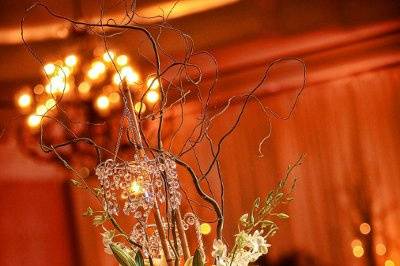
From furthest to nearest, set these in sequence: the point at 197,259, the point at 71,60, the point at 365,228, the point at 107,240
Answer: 1. the point at 71,60
2. the point at 365,228
3. the point at 107,240
4. the point at 197,259

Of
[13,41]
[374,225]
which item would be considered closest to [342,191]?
[374,225]

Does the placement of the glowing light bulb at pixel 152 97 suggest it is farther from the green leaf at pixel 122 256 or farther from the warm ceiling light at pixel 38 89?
the green leaf at pixel 122 256

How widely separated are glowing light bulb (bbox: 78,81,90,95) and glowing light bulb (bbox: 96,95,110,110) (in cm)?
6

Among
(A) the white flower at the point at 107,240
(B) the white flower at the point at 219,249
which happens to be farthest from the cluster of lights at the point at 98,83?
(B) the white flower at the point at 219,249

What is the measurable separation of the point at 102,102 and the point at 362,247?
1.23 m

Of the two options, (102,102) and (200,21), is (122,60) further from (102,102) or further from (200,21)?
(200,21)

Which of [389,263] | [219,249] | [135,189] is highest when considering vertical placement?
[135,189]

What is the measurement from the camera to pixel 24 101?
8.66 feet

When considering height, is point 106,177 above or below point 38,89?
below

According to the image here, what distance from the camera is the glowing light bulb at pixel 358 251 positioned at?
8.43 feet

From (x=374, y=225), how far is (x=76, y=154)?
1.24m

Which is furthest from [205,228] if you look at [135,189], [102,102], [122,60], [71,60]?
[135,189]

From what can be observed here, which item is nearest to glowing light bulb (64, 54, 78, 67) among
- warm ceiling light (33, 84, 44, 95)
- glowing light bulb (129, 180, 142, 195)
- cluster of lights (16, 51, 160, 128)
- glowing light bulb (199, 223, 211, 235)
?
cluster of lights (16, 51, 160, 128)

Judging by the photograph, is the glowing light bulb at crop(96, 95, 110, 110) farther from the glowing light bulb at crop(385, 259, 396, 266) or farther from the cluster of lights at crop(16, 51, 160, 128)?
the glowing light bulb at crop(385, 259, 396, 266)
